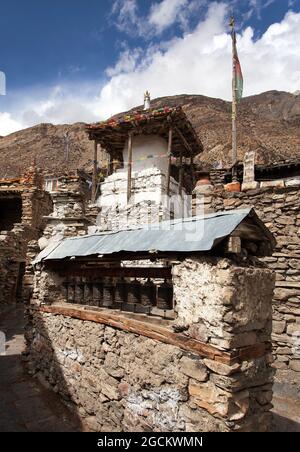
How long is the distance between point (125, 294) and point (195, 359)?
176cm

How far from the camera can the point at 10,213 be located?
17359mm

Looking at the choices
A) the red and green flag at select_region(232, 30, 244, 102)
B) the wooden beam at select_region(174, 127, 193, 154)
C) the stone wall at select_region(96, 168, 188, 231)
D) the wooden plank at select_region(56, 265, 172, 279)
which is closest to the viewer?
the wooden plank at select_region(56, 265, 172, 279)

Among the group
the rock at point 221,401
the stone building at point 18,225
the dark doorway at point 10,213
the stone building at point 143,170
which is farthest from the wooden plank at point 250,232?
the dark doorway at point 10,213

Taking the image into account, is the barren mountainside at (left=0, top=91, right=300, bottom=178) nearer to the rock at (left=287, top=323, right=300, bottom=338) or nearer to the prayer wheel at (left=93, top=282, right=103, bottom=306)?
the rock at (left=287, top=323, right=300, bottom=338)

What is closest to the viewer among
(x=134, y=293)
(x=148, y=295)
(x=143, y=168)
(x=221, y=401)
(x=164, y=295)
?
(x=221, y=401)

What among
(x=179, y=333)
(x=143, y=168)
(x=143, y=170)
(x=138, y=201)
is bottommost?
(x=179, y=333)

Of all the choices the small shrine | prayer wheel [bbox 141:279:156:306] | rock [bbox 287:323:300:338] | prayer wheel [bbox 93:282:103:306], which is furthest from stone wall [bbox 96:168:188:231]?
prayer wheel [bbox 141:279:156:306]

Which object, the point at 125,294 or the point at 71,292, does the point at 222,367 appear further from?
Answer: the point at 71,292

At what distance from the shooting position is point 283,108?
179 feet

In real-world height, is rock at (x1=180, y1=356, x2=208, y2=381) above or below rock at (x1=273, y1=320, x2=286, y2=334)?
above

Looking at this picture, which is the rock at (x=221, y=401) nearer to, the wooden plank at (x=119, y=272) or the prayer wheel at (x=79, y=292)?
the wooden plank at (x=119, y=272)

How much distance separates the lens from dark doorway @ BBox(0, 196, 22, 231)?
17.2m

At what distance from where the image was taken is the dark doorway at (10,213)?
1720 cm

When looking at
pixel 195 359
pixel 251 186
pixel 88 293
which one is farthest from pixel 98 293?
pixel 251 186
